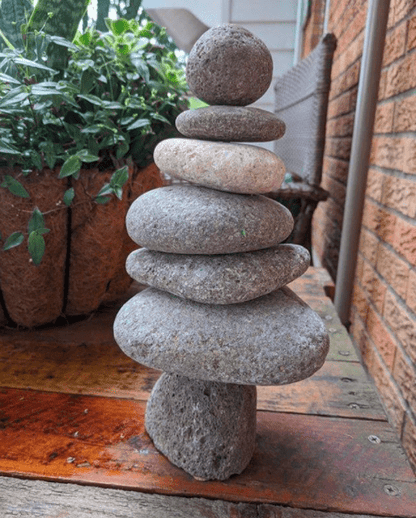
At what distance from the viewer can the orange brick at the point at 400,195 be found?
1314 millimetres

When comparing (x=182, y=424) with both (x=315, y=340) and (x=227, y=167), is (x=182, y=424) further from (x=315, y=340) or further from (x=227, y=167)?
(x=227, y=167)

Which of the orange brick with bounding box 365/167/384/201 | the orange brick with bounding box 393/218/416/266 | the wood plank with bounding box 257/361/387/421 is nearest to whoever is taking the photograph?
the wood plank with bounding box 257/361/387/421

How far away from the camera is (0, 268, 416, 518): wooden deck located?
2.87ft

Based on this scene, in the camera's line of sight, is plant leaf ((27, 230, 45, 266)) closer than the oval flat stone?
No

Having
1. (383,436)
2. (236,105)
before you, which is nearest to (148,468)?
(383,436)

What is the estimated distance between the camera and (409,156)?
1355mm

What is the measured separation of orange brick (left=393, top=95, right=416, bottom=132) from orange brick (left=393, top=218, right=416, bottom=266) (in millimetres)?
292

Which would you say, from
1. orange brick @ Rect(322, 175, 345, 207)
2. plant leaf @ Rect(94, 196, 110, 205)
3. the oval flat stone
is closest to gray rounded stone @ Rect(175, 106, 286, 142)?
the oval flat stone

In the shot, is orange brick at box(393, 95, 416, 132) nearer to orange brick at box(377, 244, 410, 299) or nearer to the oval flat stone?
orange brick at box(377, 244, 410, 299)

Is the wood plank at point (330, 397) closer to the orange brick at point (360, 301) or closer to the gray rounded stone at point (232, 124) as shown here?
the orange brick at point (360, 301)

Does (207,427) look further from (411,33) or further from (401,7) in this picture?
(401,7)

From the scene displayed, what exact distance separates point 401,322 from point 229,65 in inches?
36.6

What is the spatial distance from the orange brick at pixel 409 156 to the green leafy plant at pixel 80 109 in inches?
30.4

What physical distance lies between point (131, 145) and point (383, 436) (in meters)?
1.13
